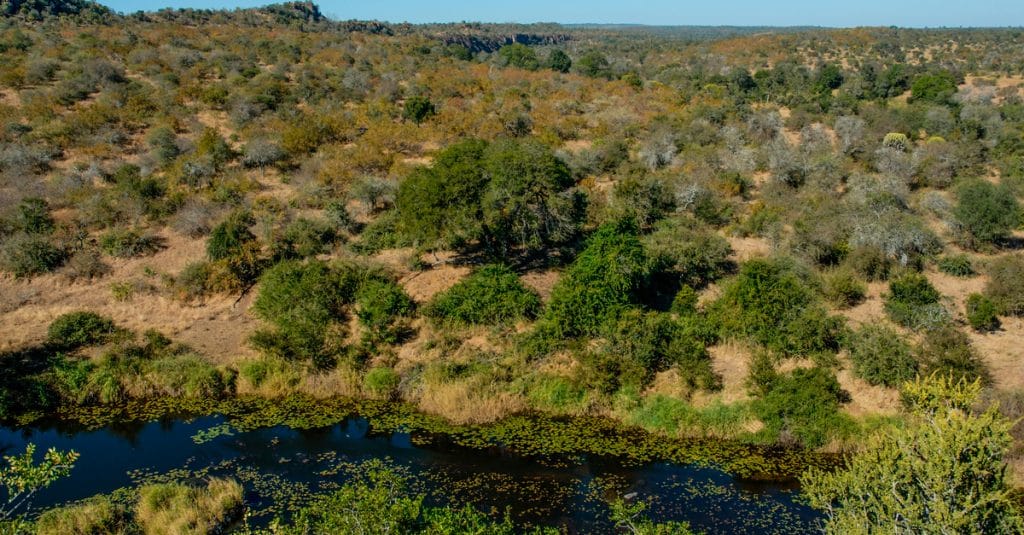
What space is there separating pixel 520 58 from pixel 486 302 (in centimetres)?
4832

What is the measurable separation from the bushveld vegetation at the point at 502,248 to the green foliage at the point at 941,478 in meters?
6.59

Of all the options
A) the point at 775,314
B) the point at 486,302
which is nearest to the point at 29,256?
the point at 486,302

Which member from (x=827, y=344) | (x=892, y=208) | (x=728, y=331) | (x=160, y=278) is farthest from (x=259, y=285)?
(x=892, y=208)

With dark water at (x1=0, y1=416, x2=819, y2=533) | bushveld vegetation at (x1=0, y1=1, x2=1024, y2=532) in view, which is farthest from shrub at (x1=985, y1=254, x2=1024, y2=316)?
dark water at (x1=0, y1=416, x2=819, y2=533)

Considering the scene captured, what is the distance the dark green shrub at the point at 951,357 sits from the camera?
17.8m

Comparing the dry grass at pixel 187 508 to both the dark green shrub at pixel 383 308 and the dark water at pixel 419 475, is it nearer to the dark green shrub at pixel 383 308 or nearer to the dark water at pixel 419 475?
the dark water at pixel 419 475

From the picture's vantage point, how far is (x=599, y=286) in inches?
867

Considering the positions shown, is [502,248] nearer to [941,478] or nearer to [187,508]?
[187,508]

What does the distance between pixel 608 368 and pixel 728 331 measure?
4.80 meters

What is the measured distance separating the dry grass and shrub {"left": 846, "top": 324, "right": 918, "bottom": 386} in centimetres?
1737

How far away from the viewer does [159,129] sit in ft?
122

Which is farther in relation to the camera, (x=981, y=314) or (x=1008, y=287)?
(x=1008, y=287)

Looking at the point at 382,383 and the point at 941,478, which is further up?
the point at 941,478

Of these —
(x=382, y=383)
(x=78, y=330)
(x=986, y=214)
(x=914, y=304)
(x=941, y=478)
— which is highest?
(x=941, y=478)
